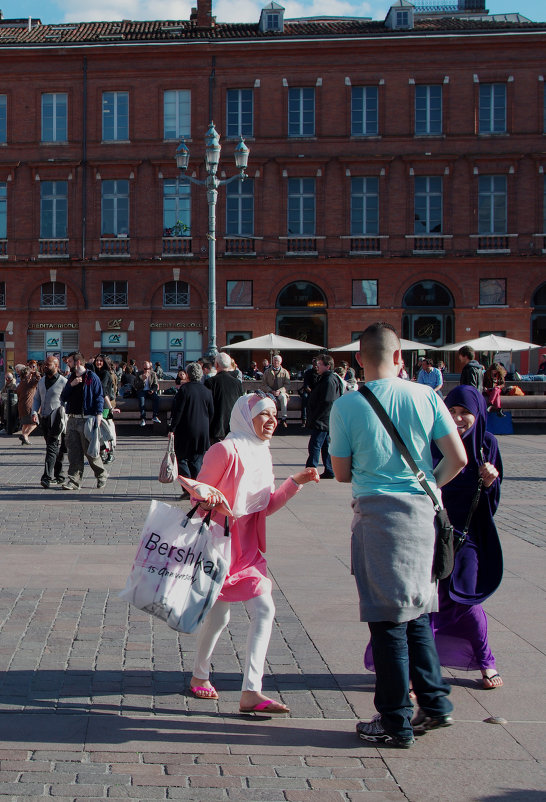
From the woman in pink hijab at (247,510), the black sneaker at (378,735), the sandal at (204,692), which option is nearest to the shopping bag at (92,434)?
the woman in pink hijab at (247,510)

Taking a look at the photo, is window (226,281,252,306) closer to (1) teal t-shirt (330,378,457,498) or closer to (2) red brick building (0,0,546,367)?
(2) red brick building (0,0,546,367)

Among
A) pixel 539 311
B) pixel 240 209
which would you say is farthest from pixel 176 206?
pixel 539 311

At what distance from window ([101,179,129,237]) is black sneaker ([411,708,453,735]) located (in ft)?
128

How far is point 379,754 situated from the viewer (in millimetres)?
4133

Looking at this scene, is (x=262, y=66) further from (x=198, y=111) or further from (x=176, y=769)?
(x=176, y=769)

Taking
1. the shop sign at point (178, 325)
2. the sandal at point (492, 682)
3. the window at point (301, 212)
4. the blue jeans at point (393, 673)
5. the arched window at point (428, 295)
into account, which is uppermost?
the window at point (301, 212)

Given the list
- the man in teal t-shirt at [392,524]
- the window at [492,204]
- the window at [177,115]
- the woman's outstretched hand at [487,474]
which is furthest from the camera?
the window at [177,115]

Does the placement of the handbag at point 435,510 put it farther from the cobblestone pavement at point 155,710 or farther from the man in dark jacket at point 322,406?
the man in dark jacket at point 322,406

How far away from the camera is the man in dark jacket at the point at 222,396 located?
480 inches

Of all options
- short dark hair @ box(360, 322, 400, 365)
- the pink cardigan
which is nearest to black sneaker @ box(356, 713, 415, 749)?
the pink cardigan

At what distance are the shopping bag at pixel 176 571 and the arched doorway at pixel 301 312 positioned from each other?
3690 cm

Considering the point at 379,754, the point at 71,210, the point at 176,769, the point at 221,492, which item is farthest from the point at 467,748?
the point at 71,210

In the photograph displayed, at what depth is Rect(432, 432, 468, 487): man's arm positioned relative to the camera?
170 inches

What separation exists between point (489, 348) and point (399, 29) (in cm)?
1751
